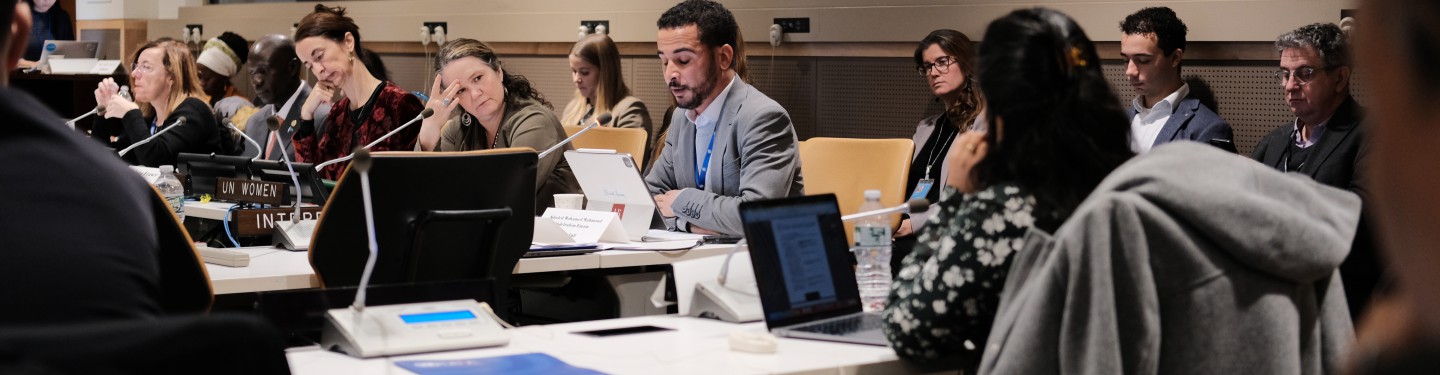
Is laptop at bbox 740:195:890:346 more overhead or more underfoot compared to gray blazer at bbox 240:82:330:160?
more overhead

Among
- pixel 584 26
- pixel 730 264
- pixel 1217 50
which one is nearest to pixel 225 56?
pixel 584 26

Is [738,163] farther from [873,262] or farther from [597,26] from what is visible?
[597,26]

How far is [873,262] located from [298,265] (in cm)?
130

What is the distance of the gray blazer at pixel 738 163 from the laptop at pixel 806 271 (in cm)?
125

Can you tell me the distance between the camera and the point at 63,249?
92 centimetres

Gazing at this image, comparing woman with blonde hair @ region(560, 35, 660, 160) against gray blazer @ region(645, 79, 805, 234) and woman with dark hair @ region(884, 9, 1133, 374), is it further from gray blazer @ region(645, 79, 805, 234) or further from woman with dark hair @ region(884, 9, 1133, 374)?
woman with dark hair @ region(884, 9, 1133, 374)

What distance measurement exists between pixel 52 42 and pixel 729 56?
18.6 feet

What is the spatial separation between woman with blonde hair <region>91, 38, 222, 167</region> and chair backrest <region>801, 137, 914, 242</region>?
8.70 ft

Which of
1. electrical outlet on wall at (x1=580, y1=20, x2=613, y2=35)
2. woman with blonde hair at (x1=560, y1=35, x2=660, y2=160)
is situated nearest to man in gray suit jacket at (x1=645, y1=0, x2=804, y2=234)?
woman with blonde hair at (x1=560, y1=35, x2=660, y2=160)

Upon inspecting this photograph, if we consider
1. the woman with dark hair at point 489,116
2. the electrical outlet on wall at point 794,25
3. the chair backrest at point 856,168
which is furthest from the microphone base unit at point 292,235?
the electrical outlet on wall at point 794,25

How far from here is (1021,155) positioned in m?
1.93

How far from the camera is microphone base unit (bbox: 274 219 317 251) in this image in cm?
339

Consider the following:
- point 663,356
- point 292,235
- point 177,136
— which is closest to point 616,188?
point 292,235

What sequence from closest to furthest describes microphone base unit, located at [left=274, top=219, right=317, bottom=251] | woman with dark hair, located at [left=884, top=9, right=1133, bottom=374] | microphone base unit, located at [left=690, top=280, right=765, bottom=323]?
woman with dark hair, located at [left=884, top=9, right=1133, bottom=374] < microphone base unit, located at [left=690, top=280, right=765, bottom=323] < microphone base unit, located at [left=274, top=219, right=317, bottom=251]
